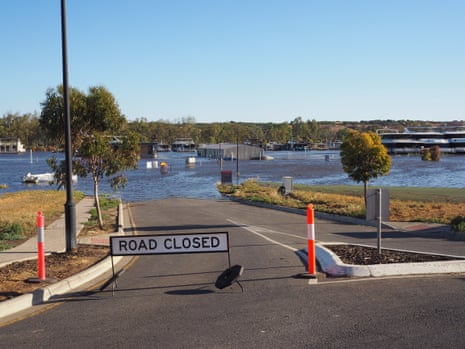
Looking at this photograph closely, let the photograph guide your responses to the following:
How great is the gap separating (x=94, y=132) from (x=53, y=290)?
36.7 feet

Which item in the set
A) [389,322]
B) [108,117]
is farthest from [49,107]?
[389,322]

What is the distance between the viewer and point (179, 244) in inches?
400

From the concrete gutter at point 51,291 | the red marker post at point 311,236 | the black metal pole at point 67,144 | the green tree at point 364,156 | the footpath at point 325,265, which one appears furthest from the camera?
the green tree at point 364,156

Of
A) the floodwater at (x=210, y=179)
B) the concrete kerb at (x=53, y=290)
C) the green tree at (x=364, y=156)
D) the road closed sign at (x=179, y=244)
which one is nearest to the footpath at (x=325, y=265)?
the concrete kerb at (x=53, y=290)

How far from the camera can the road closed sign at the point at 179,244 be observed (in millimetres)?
10141

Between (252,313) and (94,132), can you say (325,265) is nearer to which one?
(252,313)

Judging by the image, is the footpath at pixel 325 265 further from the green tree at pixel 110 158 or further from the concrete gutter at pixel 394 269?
the green tree at pixel 110 158

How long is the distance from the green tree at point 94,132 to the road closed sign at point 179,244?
10.1 meters

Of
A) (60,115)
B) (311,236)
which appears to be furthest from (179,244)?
(60,115)

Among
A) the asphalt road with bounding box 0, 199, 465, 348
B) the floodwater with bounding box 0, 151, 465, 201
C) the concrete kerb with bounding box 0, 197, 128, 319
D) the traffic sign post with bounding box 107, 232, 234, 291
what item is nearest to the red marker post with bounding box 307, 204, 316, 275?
the asphalt road with bounding box 0, 199, 465, 348

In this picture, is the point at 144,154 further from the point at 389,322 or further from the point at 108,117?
the point at 389,322

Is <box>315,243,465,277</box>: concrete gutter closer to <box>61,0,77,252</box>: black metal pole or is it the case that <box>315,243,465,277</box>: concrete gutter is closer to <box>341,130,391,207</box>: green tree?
<box>61,0,77,252</box>: black metal pole

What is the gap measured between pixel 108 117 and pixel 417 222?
1238 cm

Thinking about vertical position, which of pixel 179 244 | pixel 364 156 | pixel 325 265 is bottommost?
pixel 325 265
